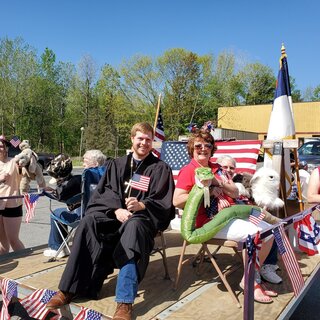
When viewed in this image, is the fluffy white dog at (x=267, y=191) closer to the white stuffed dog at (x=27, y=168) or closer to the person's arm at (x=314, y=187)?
the person's arm at (x=314, y=187)

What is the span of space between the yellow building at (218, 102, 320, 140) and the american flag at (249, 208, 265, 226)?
1534 inches

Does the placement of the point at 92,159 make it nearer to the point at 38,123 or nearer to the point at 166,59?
the point at 166,59

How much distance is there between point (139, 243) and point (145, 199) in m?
0.54

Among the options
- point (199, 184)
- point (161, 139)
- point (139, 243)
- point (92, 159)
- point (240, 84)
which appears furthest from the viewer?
point (240, 84)

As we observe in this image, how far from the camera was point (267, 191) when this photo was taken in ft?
12.5

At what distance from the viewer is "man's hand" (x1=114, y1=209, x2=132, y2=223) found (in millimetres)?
3134

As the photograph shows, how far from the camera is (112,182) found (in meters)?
3.51

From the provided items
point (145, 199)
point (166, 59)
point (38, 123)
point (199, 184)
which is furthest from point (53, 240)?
point (38, 123)

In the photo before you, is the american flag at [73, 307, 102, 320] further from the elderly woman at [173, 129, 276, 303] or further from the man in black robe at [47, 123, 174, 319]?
the elderly woman at [173, 129, 276, 303]

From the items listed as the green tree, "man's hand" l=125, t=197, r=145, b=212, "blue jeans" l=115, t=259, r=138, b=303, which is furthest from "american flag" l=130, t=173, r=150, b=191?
the green tree

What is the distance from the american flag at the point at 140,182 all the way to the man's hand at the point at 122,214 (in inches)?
11.2

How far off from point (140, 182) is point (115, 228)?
47cm

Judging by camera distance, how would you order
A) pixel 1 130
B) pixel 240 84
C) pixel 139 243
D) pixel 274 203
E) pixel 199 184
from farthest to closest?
pixel 240 84 → pixel 1 130 → pixel 274 203 → pixel 199 184 → pixel 139 243

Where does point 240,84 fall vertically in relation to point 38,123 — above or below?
above
